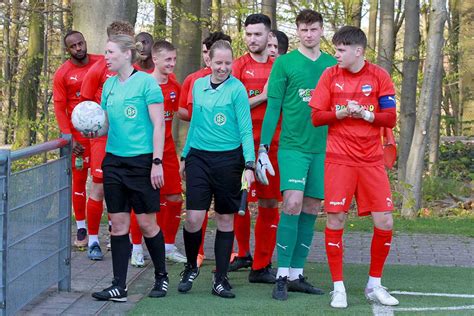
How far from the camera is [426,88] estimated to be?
1284cm

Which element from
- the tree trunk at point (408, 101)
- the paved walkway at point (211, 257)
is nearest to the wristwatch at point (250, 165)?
the paved walkway at point (211, 257)

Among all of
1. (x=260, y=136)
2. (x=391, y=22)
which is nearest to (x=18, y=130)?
(x=391, y=22)

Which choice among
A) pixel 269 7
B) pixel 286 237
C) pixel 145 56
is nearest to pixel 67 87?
pixel 145 56

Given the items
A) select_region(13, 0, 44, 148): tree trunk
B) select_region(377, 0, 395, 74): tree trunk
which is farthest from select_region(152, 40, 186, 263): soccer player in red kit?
select_region(13, 0, 44, 148): tree trunk

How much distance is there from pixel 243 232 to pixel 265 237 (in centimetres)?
53

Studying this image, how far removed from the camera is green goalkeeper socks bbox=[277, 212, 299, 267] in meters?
7.35

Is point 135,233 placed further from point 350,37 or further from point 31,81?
point 31,81

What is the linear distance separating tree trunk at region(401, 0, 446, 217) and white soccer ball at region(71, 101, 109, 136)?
22.4 ft

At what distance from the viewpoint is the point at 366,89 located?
692 cm

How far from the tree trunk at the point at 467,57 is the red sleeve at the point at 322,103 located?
14259 mm

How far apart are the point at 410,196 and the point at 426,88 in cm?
156

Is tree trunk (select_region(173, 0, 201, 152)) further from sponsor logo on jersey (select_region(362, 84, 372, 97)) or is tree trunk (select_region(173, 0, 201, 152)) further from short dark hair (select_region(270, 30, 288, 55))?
sponsor logo on jersey (select_region(362, 84, 372, 97))

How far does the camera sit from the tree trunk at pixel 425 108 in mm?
12625

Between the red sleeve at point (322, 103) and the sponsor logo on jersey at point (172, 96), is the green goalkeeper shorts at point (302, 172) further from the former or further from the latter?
the sponsor logo on jersey at point (172, 96)
